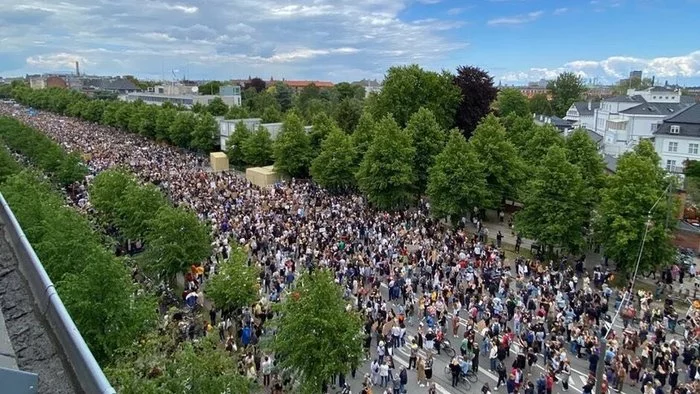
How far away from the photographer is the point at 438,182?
37.3 m

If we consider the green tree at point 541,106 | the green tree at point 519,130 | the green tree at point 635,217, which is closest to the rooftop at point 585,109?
the green tree at point 541,106

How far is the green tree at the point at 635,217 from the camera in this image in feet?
88.6

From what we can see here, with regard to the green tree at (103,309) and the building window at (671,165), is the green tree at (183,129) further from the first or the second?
the green tree at (103,309)

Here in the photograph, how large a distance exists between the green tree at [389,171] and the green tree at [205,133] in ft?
116

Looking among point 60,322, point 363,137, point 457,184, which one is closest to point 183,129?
point 363,137

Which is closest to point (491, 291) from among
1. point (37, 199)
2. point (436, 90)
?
point (37, 199)

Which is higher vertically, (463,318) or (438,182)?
(438,182)

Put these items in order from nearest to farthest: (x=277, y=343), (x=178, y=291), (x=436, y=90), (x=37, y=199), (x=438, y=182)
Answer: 1. (x=277, y=343)
2. (x=37, y=199)
3. (x=178, y=291)
4. (x=438, y=182)
5. (x=436, y=90)

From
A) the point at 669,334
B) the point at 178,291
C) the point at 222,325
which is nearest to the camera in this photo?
the point at 222,325

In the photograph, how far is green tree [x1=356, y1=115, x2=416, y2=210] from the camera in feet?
135

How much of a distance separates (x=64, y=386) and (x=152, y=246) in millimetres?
21322

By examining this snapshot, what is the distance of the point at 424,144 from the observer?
45.5 m

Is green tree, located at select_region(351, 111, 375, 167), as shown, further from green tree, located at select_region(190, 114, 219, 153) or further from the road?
the road

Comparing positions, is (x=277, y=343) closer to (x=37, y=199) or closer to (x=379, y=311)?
(x=379, y=311)
